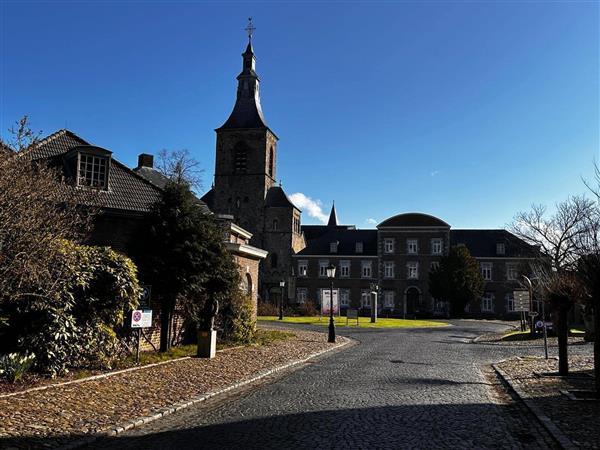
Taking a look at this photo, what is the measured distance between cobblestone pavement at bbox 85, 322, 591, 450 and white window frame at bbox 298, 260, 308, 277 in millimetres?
51785

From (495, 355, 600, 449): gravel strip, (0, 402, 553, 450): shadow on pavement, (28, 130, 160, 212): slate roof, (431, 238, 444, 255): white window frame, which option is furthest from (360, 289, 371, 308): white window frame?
(0, 402, 553, 450): shadow on pavement

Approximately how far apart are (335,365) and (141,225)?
7132 millimetres

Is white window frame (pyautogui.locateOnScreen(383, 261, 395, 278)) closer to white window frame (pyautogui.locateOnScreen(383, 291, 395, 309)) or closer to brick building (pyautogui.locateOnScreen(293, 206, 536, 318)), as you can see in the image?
brick building (pyautogui.locateOnScreen(293, 206, 536, 318))

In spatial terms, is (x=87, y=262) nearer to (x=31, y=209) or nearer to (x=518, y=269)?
(x=31, y=209)

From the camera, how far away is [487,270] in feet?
211

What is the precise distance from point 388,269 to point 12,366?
57.5 metres

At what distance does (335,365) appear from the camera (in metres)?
15.5

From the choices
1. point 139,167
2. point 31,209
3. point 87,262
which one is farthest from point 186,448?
point 139,167

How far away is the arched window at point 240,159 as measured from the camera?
64.5 m

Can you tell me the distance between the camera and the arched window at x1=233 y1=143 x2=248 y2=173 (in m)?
64.5

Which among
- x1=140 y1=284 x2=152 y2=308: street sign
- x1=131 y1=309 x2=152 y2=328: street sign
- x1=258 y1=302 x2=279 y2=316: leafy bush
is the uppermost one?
x1=140 y1=284 x2=152 y2=308: street sign

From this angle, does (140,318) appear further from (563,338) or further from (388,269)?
(388,269)

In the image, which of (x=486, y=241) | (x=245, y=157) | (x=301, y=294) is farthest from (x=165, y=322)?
(x=486, y=241)

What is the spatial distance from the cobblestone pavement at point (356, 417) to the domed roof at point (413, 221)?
51047 mm
